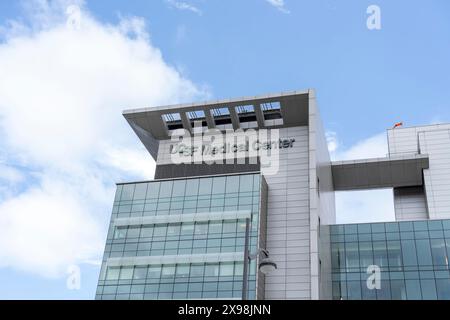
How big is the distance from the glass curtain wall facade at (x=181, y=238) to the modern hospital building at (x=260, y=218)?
0.33ft

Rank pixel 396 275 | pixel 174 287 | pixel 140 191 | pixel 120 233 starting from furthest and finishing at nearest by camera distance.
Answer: pixel 140 191
pixel 396 275
pixel 120 233
pixel 174 287

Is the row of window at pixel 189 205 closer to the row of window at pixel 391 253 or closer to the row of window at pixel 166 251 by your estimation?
the row of window at pixel 166 251

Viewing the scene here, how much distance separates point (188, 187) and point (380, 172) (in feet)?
77.9

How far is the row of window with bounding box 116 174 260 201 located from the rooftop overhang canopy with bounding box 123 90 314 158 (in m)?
8.21

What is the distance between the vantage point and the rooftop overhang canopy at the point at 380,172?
58.8 meters

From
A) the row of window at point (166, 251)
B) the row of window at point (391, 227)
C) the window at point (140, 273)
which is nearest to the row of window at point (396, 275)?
the row of window at point (391, 227)

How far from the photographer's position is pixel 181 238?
152 feet

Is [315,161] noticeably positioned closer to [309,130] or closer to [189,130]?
[309,130]

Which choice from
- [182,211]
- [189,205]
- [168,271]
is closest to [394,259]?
[189,205]

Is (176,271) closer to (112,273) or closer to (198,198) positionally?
(112,273)

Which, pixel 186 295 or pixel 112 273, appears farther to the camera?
pixel 112 273

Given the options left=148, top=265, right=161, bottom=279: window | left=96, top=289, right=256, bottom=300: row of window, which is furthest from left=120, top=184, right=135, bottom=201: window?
left=96, top=289, right=256, bottom=300: row of window

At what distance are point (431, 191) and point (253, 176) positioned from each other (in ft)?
79.4
